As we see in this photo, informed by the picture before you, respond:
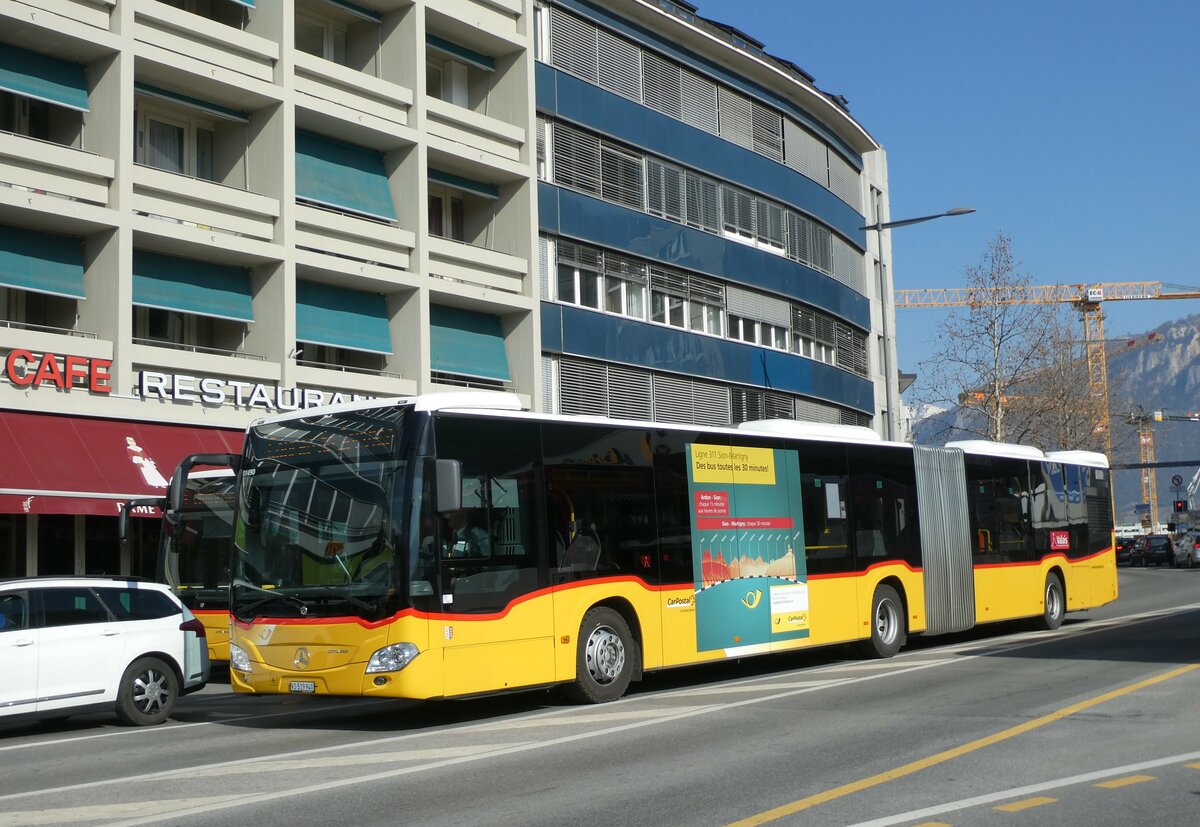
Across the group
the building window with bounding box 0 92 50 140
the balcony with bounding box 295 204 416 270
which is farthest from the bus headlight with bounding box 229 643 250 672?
the balcony with bounding box 295 204 416 270

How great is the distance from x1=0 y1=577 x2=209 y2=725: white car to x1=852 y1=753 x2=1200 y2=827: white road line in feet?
30.9

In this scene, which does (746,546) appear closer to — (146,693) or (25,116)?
(146,693)

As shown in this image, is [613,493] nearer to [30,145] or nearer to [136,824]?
[136,824]

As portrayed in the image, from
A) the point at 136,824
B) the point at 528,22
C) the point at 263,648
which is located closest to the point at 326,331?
the point at 528,22

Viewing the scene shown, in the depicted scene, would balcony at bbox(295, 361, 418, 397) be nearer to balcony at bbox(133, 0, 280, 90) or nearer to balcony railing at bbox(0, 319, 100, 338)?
balcony railing at bbox(0, 319, 100, 338)

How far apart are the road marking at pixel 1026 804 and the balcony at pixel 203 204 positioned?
19988 millimetres

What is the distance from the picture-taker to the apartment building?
918 inches

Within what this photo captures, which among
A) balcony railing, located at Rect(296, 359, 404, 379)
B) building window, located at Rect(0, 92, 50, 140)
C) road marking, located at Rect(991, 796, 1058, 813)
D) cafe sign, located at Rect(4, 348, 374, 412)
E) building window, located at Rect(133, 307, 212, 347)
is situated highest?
building window, located at Rect(0, 92, 50, 140)

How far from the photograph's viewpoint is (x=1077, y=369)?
55.2 meters

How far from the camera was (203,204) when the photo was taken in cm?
2567

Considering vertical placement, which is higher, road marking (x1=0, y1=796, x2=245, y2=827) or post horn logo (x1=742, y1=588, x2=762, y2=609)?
post horn logo (x1=742, y1=588, x2=762, y2=609)

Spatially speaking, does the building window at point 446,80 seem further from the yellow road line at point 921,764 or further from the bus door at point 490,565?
the yellow road line at point 921,764

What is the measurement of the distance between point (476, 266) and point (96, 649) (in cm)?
1801

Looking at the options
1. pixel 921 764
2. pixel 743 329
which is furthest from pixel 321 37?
pixel 921 764
